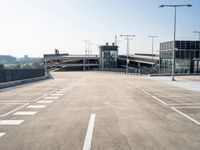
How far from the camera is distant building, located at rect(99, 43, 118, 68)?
344ft

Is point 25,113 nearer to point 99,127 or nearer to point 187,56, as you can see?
point 99,127

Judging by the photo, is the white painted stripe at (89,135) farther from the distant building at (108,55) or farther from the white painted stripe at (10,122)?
the distant building at (108,55)

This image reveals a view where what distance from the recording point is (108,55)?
10550cm

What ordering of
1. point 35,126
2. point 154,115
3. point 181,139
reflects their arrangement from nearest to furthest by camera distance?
point 181,139 < point 35,126 < point 154,115

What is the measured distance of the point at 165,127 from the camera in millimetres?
8758

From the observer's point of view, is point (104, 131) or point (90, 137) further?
point (104, 131)

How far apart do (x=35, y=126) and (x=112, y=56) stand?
9759cm

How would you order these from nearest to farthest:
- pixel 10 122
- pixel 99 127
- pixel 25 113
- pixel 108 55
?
1. pixel 99 127
2. pixel 10 122
3. pixel 25 113
4. pixel 108 55

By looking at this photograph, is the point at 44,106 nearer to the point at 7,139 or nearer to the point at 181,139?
the point at 7,139

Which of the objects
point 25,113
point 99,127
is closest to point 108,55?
A: point 25,113

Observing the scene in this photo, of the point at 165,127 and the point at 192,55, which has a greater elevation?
the point at 192,55

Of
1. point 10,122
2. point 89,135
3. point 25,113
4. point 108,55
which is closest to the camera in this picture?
point 89,135

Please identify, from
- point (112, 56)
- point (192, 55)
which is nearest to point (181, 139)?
point (192, 55)

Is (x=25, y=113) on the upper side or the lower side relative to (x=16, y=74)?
lower
